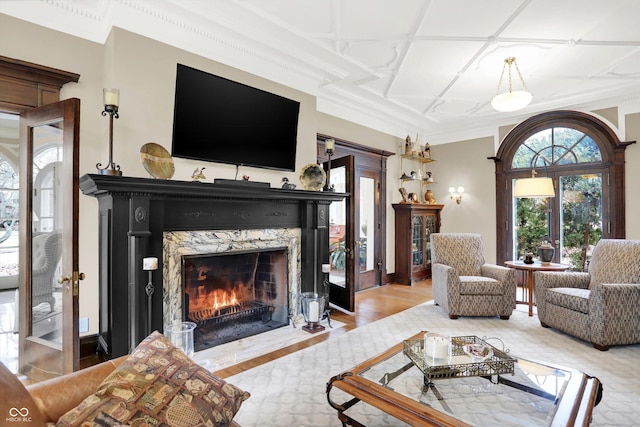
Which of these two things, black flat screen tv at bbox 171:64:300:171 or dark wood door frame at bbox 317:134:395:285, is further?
dark wood door frame at bbox 317:134:395:285

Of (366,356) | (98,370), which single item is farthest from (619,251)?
(98,370)

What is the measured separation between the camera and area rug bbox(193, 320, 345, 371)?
2.73 m

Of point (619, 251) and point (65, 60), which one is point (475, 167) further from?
point (65, 60)

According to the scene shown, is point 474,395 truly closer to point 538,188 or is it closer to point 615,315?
point 615,315

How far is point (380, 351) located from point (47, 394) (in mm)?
2406

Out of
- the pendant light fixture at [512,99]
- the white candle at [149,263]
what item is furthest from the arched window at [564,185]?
the white candle at [149,263]

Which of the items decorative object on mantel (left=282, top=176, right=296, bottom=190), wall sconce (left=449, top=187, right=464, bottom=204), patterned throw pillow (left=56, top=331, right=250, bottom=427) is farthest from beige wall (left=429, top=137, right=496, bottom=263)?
patterned throw pillow (left=56, top=331, right=250, bottom=427)

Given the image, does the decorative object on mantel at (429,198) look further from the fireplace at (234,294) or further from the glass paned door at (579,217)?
the fireplace at (234,294)

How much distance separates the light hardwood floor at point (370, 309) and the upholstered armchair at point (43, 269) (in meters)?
1.43

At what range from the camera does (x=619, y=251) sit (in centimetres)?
340

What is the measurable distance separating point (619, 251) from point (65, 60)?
17.5ft

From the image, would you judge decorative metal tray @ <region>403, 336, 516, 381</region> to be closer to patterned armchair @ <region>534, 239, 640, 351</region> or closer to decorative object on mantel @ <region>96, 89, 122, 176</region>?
patterned armchair @ <region>534, 239, 640, 351</region>

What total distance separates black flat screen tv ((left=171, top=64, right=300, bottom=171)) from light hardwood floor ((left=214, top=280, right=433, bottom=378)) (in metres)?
1.81

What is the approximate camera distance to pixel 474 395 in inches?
68.0
